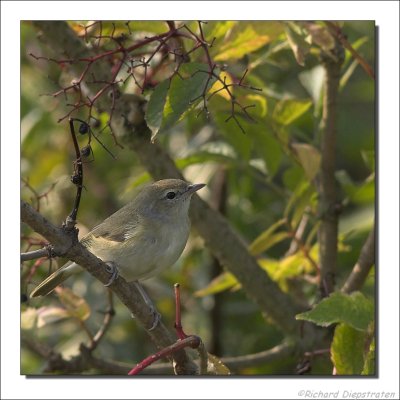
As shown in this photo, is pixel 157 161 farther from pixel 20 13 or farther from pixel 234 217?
pixel 234 217

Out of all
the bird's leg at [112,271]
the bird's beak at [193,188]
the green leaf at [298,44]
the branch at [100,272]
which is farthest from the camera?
the bird's beak at [193,188]

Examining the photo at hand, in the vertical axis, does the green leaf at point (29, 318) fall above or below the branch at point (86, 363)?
above

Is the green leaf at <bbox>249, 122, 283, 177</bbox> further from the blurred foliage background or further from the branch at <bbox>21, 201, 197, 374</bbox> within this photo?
the branch at <bbox>21, 201, 197, 374</bbox>

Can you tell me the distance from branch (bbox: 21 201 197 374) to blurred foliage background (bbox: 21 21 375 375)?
0.35 meters

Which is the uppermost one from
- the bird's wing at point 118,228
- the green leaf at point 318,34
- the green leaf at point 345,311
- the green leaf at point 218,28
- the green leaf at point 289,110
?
the green leaf at point 218,28

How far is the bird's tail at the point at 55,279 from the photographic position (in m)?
2.24

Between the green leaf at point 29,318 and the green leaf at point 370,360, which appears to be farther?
the green leaf at point 29,318

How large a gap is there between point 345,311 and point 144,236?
513 mm

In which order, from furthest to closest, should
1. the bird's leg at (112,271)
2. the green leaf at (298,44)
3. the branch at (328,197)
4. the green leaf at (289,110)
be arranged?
the branch at (328,197) < the green leaf at (289,110) < the green leaf at (298,44) < the bird's leg at (112,271)

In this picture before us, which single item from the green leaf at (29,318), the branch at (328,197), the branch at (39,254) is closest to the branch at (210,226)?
the branch at (328,197)

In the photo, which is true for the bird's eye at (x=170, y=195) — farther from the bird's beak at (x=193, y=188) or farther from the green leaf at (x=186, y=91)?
the green leaf at (x=186, y=91)

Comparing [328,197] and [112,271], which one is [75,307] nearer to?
[112,271]

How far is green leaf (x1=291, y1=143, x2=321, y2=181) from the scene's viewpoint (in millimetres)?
2352

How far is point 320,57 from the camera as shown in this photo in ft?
8.04
